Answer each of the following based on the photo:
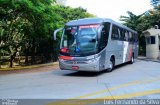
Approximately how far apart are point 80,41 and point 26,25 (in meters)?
7.87

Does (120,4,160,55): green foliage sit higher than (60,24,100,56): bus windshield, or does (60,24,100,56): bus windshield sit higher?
(120,4,160,55): green foliage

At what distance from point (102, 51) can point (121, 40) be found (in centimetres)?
511

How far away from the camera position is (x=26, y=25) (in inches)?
874

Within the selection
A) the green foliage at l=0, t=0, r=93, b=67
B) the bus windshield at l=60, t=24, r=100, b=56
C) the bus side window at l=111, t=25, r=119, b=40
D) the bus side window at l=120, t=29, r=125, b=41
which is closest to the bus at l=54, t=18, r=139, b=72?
the bus windshield at l=60, t=24, r=100, b=56

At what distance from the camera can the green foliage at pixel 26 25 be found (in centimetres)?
1911

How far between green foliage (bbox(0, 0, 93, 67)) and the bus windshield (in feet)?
13.2

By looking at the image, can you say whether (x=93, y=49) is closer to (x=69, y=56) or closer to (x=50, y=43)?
(x=69, y=56)

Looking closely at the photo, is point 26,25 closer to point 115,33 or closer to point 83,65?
point 115,33

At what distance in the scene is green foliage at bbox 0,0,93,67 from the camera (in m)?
19.1

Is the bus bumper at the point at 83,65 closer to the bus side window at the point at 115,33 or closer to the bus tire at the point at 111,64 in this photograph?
the bus tire at the point at 111,64

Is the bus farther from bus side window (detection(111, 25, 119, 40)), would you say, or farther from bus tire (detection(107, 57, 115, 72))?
bus side window (detection(111, 25, 119, 40))

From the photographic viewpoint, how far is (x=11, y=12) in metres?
20.4

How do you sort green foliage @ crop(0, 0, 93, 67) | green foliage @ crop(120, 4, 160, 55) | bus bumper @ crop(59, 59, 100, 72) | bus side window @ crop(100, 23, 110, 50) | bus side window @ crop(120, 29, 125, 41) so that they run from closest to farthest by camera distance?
bus bumper @ crop(59, 59, 100, 72)
bus side window @ crop(100, 23, 110, 50)
green foliage @ crop(0, 0, 93, 67)
bus side window @ crop(120, 29, 125, 41)
green foliage @ crop(120, 4, 160, 55)

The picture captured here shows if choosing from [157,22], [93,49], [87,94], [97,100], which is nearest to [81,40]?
[93,49]
